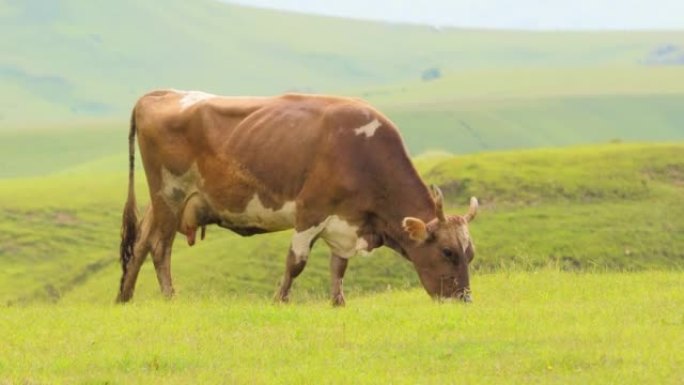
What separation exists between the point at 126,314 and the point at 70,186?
222 ft

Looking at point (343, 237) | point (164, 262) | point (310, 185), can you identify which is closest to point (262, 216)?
point (310, 185)

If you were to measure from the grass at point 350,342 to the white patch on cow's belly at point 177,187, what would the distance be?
229 cm

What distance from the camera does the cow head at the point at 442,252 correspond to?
741 inches

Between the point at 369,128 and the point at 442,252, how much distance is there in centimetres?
186

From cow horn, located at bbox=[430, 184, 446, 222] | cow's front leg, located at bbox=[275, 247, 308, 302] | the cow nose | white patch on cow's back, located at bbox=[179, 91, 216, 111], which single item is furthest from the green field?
white patch on cow's back, located at bbox=[179, 91, 216, 111]

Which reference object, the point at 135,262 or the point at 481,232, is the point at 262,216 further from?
the point at 481,232

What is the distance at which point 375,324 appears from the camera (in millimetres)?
16000

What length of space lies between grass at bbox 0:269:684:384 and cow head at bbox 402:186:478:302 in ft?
1.19

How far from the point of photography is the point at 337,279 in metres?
19.2

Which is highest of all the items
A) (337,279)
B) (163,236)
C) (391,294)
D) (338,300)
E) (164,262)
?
(337,279)

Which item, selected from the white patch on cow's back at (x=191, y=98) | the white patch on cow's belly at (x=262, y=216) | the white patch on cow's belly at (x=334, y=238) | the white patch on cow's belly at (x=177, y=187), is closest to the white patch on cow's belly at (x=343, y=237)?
the white patch on cow's belly at (x=334, y=238)

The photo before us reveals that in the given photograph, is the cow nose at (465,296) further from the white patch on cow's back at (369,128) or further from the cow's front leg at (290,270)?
the white patch on cow's back at (369,128)

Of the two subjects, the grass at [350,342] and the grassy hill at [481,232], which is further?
the grassy hill at [481,232]

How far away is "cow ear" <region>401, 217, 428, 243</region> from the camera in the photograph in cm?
1875
